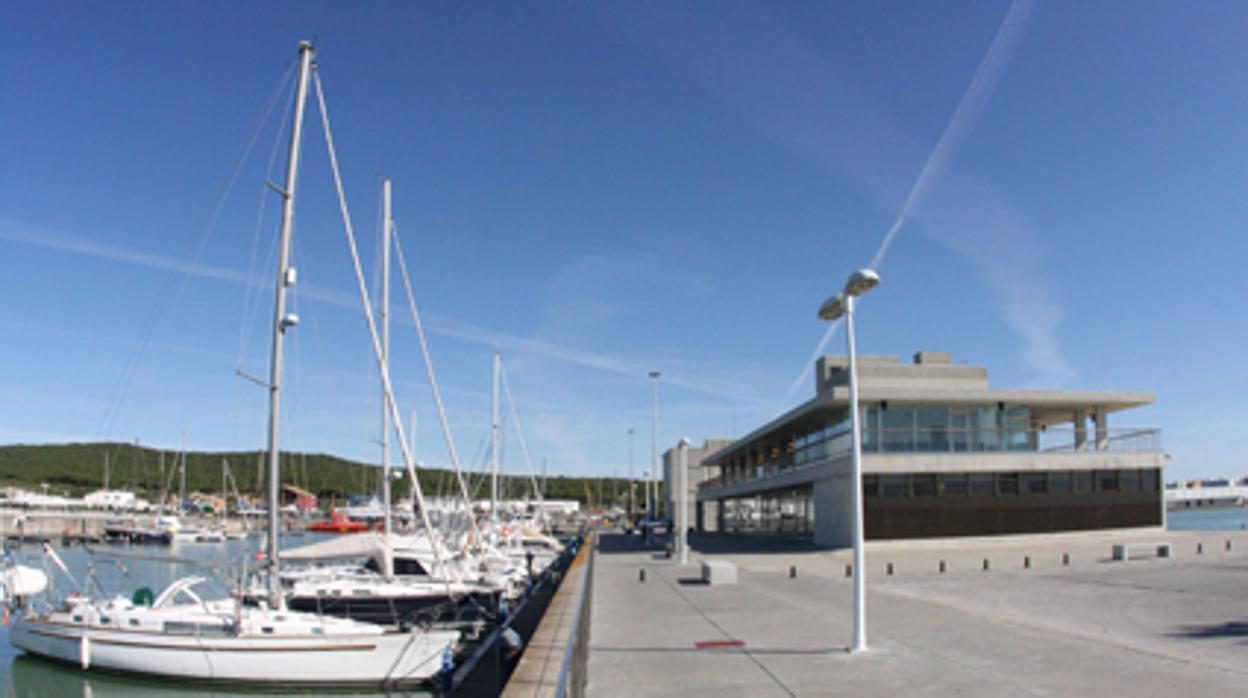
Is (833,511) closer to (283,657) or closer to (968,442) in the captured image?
(968,442)

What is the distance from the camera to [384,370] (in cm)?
3161

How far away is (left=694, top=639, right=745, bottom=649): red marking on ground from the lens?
14523mm

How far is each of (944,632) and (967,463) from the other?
1041 inches

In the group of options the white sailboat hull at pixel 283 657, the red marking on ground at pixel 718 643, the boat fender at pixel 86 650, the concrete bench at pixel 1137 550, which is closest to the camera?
the red marking on ground at pixel 718 643

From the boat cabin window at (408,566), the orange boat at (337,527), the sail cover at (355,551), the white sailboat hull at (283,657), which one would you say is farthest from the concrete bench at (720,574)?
the orange boat at (337,527)

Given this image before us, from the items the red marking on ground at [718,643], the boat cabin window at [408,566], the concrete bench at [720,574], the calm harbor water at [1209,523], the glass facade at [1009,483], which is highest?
the glass facade at [1009,483]

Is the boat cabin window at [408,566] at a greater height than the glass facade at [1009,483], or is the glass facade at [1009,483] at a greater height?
the glass facade at [1009,483]

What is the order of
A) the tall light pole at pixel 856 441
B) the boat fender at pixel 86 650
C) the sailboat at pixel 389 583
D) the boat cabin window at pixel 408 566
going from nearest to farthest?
the tall light pole at pixel 856 441 < the boat fender at pixel 86 650 < the sailboat at pixel 389 583 < the boat cabin window at pixel 408 566

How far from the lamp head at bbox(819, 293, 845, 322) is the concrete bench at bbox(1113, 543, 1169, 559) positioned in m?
21.4

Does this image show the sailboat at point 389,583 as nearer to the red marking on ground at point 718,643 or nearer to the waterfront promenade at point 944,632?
the waterfront promenade at point 944,632

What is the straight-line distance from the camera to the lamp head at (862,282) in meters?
13.0

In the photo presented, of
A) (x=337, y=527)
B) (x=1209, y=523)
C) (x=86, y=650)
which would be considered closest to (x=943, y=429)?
(x=86, y=650)

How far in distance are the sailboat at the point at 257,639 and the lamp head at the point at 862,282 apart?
1316 cm

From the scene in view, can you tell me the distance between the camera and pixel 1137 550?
3078 cm
